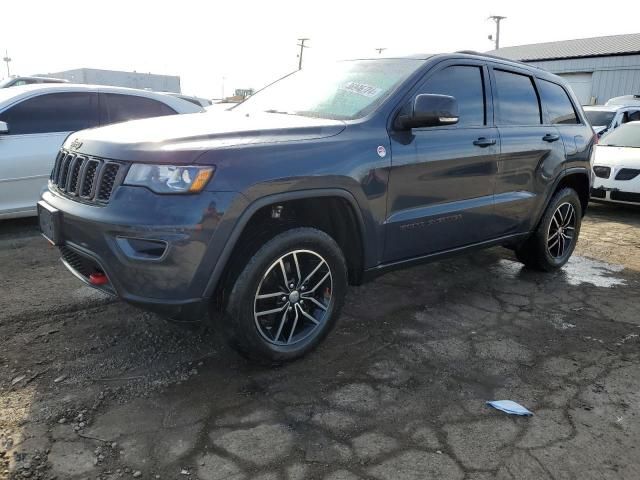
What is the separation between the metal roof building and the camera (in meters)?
28.8

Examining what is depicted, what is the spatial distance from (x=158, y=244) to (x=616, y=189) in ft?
26.4

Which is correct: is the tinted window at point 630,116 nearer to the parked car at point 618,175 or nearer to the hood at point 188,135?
the parked car at point 618,175

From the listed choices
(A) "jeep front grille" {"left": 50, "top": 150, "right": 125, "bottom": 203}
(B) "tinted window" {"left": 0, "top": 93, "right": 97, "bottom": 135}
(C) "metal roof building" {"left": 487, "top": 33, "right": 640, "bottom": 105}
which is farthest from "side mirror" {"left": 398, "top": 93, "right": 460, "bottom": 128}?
(C) "metal roof building" {"left": 487, "top": 33, "right": 640, "bottom": 105}

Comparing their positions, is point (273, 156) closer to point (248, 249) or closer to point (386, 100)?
point (248, 249)

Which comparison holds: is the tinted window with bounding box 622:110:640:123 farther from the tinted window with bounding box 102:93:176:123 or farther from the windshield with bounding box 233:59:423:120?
the windshield with bounding box 233:59:423:120

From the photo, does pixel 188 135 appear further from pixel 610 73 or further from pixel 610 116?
pixel 610 73

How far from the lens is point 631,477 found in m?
2.41

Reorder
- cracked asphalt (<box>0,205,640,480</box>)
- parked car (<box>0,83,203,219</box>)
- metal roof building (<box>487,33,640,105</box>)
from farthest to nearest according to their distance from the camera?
metal roof building (<box>487,33,640,105</box>) → parked car (<box>0,83,203,219</box>) → cracked asphalt (<box>0,205,640,480</box>)

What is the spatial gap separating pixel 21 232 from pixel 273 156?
436 centimetres

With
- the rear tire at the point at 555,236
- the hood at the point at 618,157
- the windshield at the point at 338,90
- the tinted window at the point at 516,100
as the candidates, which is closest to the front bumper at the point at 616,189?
the hood at the point at 618,157

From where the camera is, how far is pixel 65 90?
20.1 ft

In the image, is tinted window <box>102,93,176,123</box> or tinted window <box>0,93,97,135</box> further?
tinted window <box>102,93,176,123</box>

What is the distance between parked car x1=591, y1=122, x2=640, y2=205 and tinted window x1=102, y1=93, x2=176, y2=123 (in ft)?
20.8

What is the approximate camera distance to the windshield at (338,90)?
3584mm
